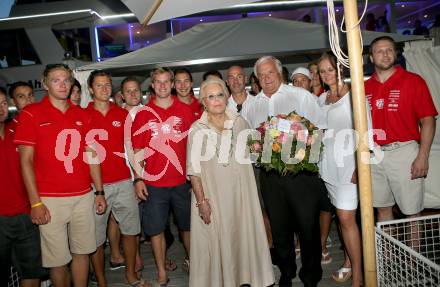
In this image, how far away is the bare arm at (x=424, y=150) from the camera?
322 centimetres

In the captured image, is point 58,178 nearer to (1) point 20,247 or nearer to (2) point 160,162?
(1) point 20,247

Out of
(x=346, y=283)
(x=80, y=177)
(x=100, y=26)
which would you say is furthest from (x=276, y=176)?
(x=100, y=26)

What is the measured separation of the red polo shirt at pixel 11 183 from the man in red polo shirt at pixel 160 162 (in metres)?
1.08

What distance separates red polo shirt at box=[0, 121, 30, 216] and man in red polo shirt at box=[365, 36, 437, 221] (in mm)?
3289

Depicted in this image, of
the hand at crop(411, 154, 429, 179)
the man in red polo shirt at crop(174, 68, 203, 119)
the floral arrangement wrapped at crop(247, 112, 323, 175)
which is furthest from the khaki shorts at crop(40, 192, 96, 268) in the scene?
the hand at crop(411, 154, 429, 179)

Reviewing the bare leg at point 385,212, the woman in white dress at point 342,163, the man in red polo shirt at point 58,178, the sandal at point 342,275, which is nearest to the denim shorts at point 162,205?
the man in red polo shirt at point 58,178

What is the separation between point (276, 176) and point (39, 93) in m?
11.6

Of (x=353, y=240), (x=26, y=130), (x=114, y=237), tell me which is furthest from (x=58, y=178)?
(x=353, y=240)

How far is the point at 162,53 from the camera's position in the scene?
5289 millimetres

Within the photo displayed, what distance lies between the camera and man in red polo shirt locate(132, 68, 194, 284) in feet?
12.0

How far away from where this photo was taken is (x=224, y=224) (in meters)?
3.12

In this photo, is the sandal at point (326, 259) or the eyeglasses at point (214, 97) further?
the sandal at point (326, 259)

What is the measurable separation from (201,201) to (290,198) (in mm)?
839

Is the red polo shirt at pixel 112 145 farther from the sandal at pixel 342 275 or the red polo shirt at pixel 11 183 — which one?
the sandal at pixel 342 275
